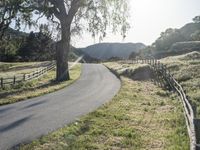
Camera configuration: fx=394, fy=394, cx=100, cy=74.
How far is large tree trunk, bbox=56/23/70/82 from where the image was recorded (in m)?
44.2

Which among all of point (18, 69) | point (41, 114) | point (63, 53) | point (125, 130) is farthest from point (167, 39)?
point (125, 130)

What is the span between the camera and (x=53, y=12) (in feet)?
142

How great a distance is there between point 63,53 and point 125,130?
29.3m

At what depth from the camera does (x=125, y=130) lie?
17.2m

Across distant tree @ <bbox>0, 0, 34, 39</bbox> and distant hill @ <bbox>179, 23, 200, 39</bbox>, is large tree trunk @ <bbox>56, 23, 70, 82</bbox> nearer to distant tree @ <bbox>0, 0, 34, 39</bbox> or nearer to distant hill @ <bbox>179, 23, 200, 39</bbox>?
distant tree @ <bbox>0, 0, 34, 39</bbox>

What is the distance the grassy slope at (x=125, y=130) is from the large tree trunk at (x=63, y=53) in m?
20.5

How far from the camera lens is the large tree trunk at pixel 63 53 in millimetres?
44250

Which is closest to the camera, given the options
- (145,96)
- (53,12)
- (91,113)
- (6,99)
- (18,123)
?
(18,123)

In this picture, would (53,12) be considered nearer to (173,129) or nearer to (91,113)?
(91,113)

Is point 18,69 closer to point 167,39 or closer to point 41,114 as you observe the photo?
point 41,114

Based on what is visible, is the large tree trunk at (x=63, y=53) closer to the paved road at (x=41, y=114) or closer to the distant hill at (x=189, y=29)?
the paved road at (x=41, y=114)

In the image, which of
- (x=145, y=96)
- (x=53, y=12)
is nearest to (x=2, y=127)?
(x=145, y=96)

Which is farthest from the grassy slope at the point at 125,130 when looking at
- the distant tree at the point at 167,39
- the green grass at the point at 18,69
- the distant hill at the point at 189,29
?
the distant hill at the point at 189,29

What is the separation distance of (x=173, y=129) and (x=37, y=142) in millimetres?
6192
